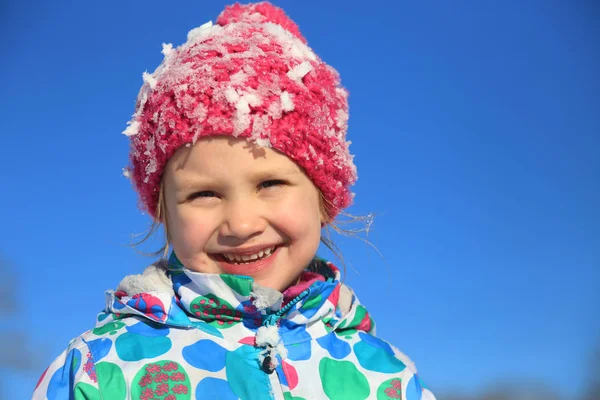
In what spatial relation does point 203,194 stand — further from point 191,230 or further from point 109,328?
point 109,328

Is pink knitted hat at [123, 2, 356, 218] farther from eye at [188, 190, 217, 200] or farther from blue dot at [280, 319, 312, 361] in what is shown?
blue dot at [280, 319, 312, 361]

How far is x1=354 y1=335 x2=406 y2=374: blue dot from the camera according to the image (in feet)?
10.1

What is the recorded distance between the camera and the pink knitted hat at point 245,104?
110 inches

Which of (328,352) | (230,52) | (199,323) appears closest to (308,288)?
(328,352)

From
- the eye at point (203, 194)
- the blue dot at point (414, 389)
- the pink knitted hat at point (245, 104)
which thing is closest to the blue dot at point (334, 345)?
the blue dot at point (414, 389)

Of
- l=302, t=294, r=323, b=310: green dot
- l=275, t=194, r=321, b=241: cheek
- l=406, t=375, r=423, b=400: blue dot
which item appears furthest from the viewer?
l=406, t=375, r=423, b=400: blue dot

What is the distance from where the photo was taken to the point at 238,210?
8.87ft

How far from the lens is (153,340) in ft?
8.93

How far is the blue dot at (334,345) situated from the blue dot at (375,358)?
0.06 metres

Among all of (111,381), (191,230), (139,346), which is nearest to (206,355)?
(139,346)

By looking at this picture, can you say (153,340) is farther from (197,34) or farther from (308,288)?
(197,34)

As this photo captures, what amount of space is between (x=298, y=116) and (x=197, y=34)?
71 centimetres

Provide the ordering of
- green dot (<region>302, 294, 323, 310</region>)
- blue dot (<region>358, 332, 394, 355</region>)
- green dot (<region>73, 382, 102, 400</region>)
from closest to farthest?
green dot (<region>73, 382, 102, 400</region>) → green dot (<region>302, 294, 323, 310</region>) → blue dot (<region>358, 332, 394, 355</region>)

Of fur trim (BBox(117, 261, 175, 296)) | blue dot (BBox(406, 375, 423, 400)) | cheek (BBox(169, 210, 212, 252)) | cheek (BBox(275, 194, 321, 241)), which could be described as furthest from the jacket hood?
blue dot (BBox(406, 375, 423, 400))
